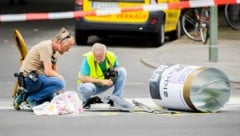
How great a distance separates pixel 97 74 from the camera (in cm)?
1080

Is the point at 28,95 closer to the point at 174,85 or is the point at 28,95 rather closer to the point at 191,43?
the point at 174,85

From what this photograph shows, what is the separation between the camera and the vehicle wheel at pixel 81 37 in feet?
61.3

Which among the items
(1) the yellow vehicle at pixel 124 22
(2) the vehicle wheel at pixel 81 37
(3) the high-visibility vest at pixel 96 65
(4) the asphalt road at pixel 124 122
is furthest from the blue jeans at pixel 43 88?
(2) the vehicle wheel at pixel 81 37

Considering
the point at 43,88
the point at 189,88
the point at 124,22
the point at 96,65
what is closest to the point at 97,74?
the point at 96,65

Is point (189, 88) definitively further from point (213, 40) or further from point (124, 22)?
point (124, 22)

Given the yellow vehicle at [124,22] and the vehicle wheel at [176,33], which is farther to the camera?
the vehicle wheel at [176,33]

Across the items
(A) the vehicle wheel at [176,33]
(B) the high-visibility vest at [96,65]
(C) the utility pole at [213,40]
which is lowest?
(A) the vehicle wheel at [176,33]

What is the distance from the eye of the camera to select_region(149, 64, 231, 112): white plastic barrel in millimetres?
10039

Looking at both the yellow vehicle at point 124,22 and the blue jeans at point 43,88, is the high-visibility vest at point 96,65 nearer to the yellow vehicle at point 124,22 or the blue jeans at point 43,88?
the blue jeans at point 43,88

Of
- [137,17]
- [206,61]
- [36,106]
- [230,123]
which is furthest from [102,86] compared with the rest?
[137,17]

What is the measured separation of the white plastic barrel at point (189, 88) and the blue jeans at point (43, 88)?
3.95 feet

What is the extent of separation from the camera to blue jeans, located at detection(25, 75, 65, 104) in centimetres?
63

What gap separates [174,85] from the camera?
10070 mm

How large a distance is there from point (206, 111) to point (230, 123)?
3.17 feet
